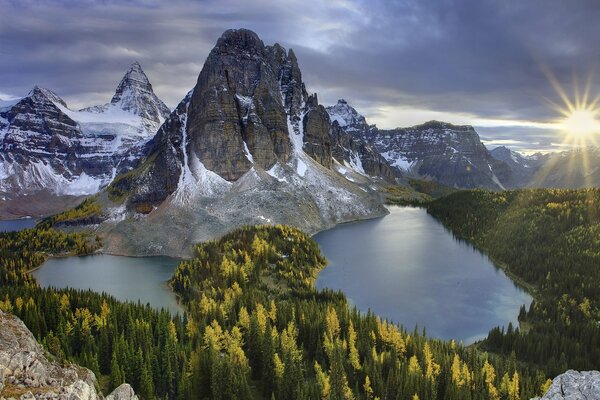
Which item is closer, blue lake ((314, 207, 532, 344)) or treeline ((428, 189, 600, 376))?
treeline ((428, 189, 600, 376))

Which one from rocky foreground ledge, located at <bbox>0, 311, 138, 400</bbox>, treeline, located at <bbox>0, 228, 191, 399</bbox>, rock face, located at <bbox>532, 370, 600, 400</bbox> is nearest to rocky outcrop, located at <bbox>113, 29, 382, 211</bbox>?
treeline, located at <bbox>0, 228, 191, 399</bbox>

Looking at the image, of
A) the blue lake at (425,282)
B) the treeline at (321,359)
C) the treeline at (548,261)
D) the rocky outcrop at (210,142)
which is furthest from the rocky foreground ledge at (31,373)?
the rocky outcrop at (210,142)

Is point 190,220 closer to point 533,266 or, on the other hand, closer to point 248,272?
point 248,272

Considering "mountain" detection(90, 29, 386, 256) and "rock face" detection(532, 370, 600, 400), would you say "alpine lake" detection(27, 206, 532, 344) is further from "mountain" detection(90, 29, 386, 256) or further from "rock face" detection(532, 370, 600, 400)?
"rock face" detection(532, 370, 600, 400)

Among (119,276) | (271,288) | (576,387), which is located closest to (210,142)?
(119,276)

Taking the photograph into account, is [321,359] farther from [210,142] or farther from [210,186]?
[210,142]

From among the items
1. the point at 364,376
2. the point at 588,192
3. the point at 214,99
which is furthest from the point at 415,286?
the point at 214,99
